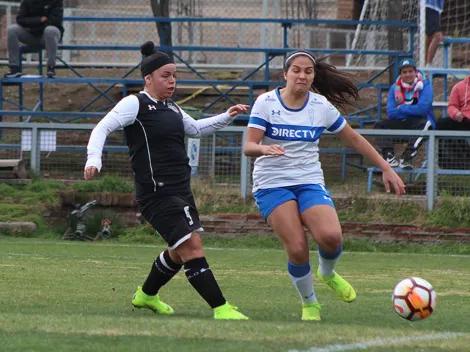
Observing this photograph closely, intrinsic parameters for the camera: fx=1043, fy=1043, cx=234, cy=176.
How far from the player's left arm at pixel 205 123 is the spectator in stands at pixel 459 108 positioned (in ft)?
28.4

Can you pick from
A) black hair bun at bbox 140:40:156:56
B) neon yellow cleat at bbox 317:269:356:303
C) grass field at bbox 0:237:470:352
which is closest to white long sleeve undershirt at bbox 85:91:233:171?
black hair bun at bbox 140:40:156:56

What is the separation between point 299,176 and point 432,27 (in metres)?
12.9

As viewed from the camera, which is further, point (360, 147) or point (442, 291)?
point (442, 291)

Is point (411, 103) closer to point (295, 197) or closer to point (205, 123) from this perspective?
point (205, 123)

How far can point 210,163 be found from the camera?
54.3ft

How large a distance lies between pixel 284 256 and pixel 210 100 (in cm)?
839

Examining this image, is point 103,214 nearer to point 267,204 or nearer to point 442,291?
point 442,291

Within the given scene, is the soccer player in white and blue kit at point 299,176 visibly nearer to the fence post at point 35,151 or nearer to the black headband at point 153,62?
the black headband at point 153,62

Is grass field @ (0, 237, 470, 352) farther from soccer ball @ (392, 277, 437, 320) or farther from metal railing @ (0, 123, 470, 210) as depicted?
metal railing @ (0, 123, 470, 210)

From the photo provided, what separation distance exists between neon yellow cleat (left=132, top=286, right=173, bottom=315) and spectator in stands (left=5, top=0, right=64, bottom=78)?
1220cm

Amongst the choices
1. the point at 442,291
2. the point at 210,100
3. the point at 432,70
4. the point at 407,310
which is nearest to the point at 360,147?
the point at 407,310

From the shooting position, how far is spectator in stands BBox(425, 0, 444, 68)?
19.5 m

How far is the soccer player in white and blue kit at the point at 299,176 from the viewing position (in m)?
7.53

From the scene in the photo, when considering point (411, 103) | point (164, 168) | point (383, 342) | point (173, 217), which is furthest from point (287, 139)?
point (411, 103)
